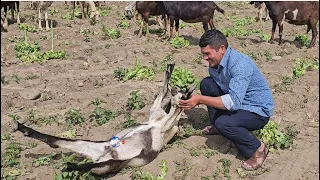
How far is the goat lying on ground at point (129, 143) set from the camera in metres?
4.31

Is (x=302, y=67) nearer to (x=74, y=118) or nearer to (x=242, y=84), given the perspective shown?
(x=242, y=84)

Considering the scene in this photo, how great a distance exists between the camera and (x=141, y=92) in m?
6.80

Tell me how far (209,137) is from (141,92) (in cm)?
196

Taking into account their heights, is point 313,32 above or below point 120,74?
above

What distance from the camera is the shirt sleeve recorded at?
14.3 ft

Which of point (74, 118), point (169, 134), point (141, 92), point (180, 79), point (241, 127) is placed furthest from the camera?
point (141, 92)

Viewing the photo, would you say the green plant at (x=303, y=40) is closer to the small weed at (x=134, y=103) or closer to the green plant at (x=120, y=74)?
the green plant at (x=120, y=74)

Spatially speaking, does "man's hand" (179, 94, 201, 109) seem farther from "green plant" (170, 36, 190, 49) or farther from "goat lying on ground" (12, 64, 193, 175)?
"green plant" (170, 36, 190, 49)

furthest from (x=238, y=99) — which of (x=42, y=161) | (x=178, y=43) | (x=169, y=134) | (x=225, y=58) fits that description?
(x=178, y=43)

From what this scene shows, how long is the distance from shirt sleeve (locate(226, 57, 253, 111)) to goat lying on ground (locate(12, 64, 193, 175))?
0.59 metres

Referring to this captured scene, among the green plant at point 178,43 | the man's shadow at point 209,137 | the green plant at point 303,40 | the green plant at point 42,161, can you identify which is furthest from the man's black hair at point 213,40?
the green plant at point 303,40

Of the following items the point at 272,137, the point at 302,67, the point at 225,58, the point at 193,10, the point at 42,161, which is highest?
the point at 193,10

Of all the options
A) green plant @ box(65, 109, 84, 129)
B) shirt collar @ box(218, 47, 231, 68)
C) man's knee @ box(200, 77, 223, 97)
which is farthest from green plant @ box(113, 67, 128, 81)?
shirt collar @ box(218, 47, 231, 68)

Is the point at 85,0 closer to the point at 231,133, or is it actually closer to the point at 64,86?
the point at 64,86
